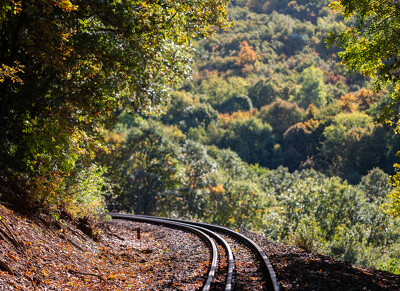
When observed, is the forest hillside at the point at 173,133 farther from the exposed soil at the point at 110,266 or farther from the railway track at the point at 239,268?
the railway track at the point at 239,268

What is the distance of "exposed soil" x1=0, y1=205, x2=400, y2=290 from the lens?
7.69 metres

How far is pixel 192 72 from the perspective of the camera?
571 inches

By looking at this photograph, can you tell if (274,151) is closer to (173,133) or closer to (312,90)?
(173,133)

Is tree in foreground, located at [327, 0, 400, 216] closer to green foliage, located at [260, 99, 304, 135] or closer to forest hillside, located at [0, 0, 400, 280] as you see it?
forest hillside, located at [0, 0, 400, 280]

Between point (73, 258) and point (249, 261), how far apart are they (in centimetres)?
447

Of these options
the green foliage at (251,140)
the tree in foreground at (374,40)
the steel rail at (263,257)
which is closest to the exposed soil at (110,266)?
the steel rail at (263,257)

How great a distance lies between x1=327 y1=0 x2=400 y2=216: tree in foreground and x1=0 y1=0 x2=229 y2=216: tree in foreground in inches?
149

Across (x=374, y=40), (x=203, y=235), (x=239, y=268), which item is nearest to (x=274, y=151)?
(x=203, y=235)

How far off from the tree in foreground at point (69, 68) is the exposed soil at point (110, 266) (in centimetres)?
122

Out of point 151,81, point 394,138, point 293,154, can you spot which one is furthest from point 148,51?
point 293,154

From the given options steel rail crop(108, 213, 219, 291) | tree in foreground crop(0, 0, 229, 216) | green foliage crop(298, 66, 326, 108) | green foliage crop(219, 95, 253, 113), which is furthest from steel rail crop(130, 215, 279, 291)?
green foliage crop(298, 66, 326, 108)

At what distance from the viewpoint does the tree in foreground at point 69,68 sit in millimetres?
9359

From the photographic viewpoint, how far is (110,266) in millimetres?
10695

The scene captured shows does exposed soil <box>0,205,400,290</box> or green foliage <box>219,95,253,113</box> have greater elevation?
green foliage <box>219,95,253,113</box>
